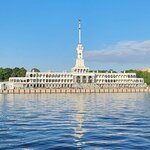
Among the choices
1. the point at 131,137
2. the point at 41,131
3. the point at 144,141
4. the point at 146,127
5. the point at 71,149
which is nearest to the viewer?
the point at 71,149

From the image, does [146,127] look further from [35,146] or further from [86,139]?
[35,146]

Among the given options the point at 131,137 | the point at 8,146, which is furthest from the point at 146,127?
the point at 8,146

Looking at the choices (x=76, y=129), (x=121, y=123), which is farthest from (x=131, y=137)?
(x=121, y=123)

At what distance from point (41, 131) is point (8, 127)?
5294mm

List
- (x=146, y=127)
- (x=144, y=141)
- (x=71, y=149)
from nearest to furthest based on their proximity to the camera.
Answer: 1. (x=71, y=149)
2. (x=144, y=141)
3. (x=146, y=127)

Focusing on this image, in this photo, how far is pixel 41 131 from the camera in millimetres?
38312

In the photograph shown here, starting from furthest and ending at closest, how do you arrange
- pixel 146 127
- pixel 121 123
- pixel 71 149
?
pixel 121 123 < pixel 146 127 < pixel 71 149

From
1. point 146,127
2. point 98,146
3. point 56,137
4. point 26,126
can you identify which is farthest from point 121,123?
point 98,146

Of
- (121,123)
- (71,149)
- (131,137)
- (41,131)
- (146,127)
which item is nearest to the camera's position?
(71,149)

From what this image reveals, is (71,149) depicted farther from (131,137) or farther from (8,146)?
(131,137)

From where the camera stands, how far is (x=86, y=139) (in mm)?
33625

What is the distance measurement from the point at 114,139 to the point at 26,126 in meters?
12.3

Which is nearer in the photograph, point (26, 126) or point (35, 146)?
point (35, 146)

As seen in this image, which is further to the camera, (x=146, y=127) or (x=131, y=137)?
(x=146, y=127)
